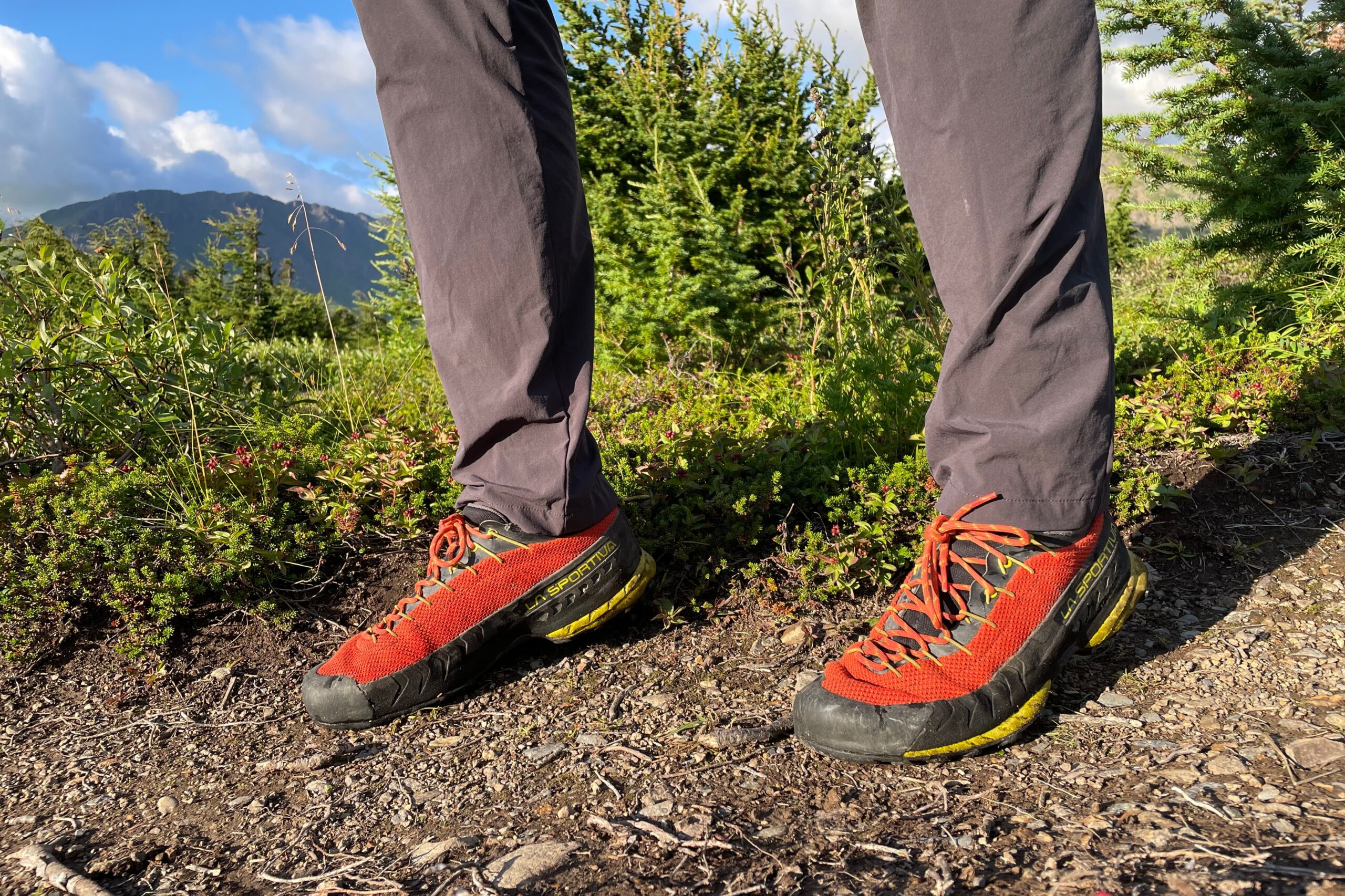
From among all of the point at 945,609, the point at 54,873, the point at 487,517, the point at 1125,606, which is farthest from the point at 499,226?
the point at 1125,606

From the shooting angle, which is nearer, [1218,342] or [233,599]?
[233,599]

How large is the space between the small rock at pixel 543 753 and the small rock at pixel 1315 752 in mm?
1213

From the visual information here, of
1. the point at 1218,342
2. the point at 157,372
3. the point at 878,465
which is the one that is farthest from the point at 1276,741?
the point at 157,372

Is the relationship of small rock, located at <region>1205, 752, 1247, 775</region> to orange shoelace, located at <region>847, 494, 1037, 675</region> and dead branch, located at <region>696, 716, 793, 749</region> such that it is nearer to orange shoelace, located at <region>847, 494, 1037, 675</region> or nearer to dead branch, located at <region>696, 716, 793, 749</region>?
orange shoelace, located at <region>847, 494, 1037, 675</region>

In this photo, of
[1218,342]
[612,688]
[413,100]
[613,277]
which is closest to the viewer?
[413,100]

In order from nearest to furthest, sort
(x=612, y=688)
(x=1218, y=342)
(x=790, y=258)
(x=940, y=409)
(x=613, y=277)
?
(x=940, y=409) → (x=612, y=688) → (x=1218, y=342) → (x=613, y=277) → (x=790, y=258)

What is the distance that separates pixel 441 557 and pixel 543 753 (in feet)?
1.71

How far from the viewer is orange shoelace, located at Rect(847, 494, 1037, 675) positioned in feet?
4.90

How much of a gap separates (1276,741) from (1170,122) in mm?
3395

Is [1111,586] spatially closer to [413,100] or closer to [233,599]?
[413,100]

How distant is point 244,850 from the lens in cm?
135

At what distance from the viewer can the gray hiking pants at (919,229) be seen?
1.35 meters

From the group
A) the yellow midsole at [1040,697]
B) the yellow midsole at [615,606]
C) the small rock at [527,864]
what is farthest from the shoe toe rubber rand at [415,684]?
the yellow midsole at [1040,697]

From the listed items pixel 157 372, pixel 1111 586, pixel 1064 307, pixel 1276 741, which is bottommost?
pixel 1276 741
